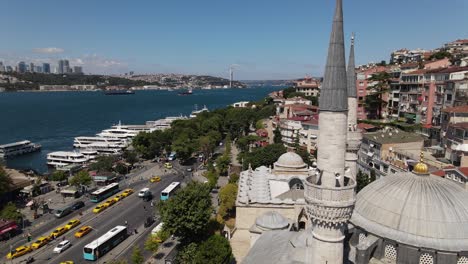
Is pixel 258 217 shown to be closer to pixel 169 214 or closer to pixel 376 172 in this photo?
pixel 169 214

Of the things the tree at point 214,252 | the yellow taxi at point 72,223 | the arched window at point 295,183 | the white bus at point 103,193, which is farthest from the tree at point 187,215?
the white bus at point 103,193

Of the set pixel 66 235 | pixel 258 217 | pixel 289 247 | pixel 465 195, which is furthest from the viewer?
pixel 66 235

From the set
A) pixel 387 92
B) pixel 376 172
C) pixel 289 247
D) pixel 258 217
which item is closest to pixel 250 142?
pixel 387 92

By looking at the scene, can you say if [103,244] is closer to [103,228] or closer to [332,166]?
[103,228]

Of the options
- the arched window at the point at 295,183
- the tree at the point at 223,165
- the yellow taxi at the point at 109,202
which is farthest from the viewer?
the tree at the point at 223,165

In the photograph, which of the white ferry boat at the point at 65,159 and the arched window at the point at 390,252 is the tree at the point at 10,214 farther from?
the white ferry boat at the point at 65,159

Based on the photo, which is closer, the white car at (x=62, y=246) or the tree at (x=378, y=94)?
the white car at (x=62, y=246)

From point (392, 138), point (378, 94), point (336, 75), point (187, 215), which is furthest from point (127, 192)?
point (378, 94)
